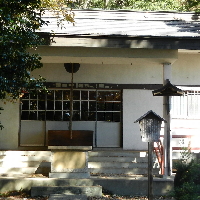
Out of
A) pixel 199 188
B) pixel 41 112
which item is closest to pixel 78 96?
pixel 41 112

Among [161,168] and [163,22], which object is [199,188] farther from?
[163,22]

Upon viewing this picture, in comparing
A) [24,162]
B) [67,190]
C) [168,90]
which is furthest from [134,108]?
[67,190]

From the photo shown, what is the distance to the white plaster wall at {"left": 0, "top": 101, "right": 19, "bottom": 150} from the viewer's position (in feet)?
41.3

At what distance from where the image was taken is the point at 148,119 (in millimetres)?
7668

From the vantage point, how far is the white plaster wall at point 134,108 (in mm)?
12820

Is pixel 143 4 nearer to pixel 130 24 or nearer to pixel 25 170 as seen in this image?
pixel 130 24

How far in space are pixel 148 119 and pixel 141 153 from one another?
4.34 meters

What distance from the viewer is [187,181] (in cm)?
921

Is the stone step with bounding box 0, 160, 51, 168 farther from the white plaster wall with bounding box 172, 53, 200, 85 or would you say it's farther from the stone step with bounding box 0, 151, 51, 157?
the white plaster wall with bounding box 172, 53, 200, 85

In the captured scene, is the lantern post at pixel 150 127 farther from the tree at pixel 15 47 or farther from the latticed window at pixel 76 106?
the latticed window at pixel 76 106

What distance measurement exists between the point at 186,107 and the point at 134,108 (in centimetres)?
166

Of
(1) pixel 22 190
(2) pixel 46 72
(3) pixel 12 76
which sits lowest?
(1) pixel 22 190

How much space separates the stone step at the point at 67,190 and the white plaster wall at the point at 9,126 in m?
3.33

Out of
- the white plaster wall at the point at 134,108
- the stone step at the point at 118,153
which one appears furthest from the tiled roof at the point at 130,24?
the stone step at the point at 118,153
